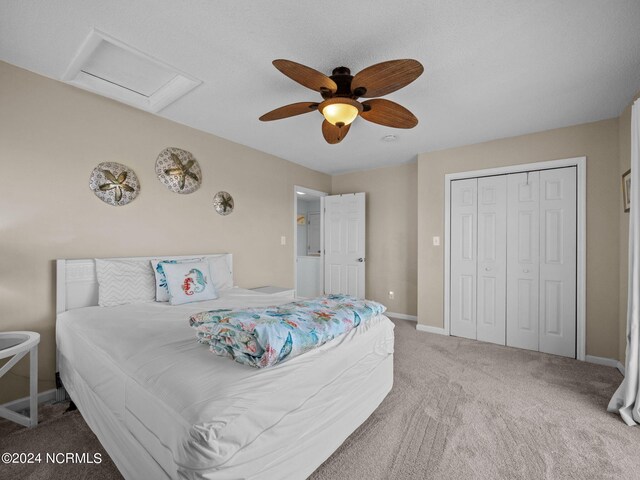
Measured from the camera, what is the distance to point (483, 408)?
216 cm

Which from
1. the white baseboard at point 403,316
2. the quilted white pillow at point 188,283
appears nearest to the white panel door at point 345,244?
the white baseboard at point 403,316

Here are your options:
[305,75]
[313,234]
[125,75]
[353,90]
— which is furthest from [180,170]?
[313,234]

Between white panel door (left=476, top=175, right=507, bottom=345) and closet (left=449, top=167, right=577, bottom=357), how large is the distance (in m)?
0.01

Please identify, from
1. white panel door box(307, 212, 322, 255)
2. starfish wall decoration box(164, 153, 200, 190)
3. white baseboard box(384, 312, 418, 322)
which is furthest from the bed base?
white panel door box(307, 212, 322, 255)

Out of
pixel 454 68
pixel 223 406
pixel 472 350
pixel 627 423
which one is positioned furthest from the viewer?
pixel 472 350

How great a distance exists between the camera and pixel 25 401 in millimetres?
2182

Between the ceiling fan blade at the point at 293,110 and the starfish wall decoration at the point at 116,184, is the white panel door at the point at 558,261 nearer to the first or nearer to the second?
the ceiling fan blade at the point at 293,110

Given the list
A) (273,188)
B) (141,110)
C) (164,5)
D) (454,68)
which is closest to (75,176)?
(141,110)

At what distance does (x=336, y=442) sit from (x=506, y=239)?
3.03 m

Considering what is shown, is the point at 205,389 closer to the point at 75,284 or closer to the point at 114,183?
the point at 75,284

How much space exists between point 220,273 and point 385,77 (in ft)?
7.89

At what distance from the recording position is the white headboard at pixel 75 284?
7.45ft

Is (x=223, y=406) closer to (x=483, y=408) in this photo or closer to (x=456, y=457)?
(x=456, y=457)

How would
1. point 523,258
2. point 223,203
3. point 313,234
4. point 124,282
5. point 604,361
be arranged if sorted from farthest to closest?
1. point 313,234
2. point 223,203
3. point 523,258
4. point 604,361
5. point 124,282
